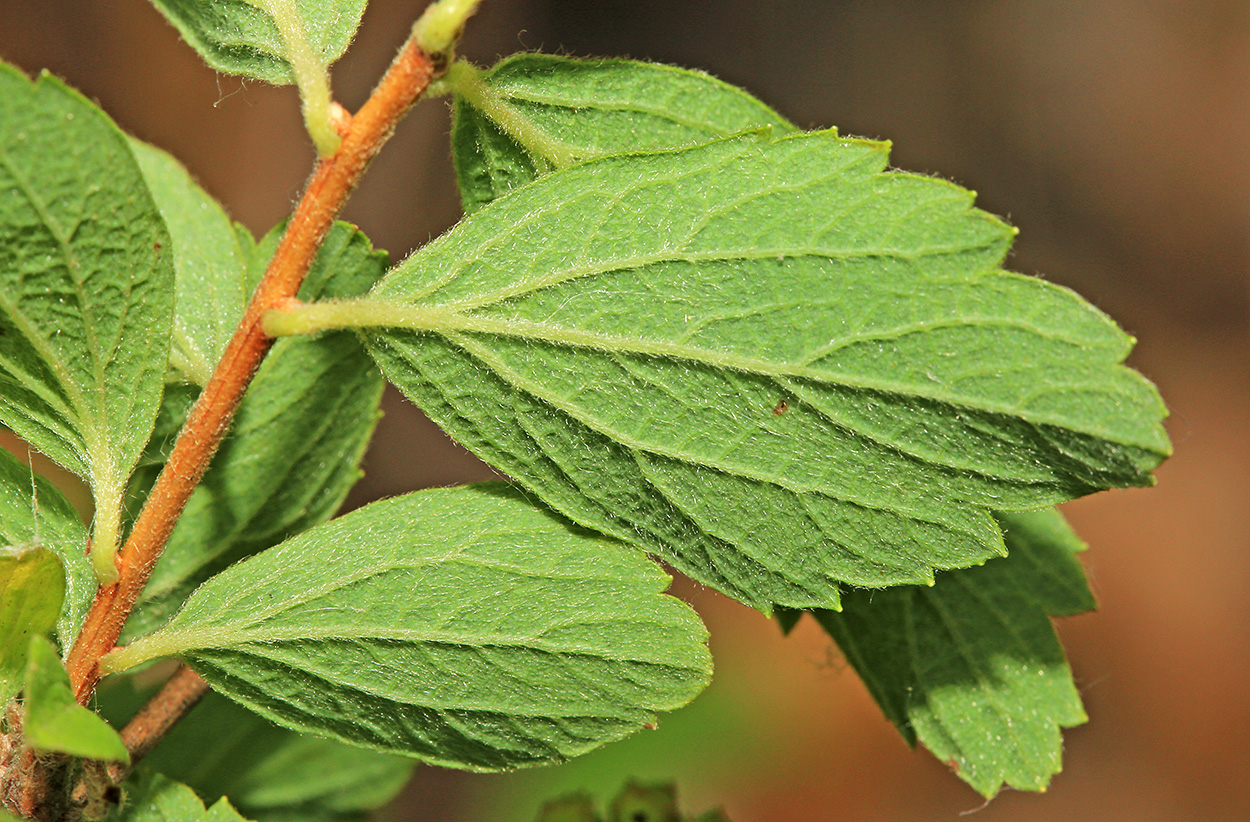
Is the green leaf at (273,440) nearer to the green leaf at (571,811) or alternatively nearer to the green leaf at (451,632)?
the green leaf at (451,632)

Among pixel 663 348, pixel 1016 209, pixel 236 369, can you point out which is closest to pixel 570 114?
pixel 663 348

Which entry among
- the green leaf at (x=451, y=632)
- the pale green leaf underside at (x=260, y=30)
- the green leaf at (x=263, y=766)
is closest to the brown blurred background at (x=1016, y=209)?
the green leaf at (x=263, y=766)

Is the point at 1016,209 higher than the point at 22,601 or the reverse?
higher

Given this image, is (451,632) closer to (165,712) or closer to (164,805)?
(164,805)

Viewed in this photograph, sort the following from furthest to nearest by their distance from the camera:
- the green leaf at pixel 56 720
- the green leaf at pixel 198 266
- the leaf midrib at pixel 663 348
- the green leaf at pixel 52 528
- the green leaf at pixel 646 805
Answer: the green leaf at pixel 646 805, the green leaf at pixel 198 266, the green leaf at pixel 52 528, the leaf midrib at pixel 663 348, the green leaf at pixel 56 720

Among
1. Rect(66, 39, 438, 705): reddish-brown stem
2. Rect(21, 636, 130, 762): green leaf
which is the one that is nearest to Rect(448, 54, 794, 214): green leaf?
Rect(66, 39, 438, 705): reddish-brown stem

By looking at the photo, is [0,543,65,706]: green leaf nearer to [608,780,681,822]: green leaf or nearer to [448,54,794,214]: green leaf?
[448,54,794,214]: green leaf

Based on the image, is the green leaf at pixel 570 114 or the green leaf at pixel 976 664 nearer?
the green leaf at pixel 570 114
